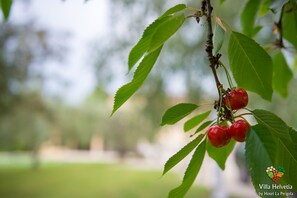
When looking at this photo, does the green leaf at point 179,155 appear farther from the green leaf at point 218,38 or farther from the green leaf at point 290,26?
the green leaf at point 290,26

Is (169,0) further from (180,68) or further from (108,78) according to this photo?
(108,78)

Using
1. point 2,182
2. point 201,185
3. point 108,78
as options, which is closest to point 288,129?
point 108,78

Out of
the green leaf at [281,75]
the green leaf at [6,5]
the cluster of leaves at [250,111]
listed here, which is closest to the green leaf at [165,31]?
the cluster of leaves at [250,111]

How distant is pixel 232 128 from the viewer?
1.38 feet

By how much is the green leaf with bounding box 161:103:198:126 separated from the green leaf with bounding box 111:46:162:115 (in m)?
0.06

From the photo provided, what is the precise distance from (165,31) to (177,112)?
11 centimetres

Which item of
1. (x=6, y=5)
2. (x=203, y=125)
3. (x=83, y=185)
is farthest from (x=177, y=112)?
(x=83, y=185)

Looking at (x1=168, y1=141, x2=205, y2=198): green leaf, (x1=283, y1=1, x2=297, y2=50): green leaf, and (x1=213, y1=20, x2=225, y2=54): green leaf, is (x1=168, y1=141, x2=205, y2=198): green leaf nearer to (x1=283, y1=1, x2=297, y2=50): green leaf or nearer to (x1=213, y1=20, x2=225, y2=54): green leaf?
(x1=213, y1=20, x2=225, y2=54): green leaf

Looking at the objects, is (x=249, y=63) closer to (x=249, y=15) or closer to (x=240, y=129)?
(x=240, y=129)

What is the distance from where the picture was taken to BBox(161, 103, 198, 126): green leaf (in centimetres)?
44

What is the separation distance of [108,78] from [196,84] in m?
1.37

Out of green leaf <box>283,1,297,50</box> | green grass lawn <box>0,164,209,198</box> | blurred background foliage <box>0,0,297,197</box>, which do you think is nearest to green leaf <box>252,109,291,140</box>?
green leaf <box>283,1,297,50</box>

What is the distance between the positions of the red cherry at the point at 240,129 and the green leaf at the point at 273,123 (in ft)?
0.05

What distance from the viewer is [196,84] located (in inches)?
206
